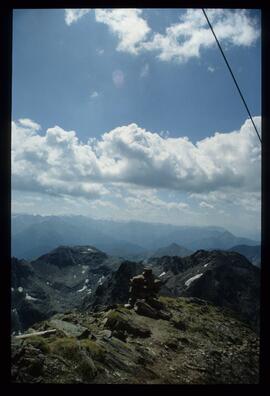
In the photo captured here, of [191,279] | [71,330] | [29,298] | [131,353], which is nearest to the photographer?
[131,353]

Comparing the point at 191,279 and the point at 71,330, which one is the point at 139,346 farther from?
the point at 191,279

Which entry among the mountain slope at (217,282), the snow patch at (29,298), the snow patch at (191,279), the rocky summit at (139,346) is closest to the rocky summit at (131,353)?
the rocky summit at (139,346)

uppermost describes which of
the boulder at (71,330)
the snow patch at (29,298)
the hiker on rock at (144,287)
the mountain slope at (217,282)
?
the boulder at (71,330)

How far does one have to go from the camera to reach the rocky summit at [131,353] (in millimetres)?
6715

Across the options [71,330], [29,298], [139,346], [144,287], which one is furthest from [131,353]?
[29,298]

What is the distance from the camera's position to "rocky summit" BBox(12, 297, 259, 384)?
6.71 m

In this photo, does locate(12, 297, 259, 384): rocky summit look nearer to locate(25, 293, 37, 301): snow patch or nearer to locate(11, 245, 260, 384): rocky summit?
locate(11, 245, 260, 384): rocky summit

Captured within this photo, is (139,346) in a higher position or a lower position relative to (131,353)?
lower

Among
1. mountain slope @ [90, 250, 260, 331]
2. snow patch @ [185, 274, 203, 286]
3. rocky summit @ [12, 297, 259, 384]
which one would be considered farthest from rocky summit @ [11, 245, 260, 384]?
snow patch @ [185, 274, 203, 286]

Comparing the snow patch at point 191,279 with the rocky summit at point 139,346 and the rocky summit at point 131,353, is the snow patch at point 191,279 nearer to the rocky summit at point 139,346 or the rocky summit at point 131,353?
the rocky summit at point 139,346

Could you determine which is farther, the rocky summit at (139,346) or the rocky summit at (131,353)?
the rocky summit at (139,346)

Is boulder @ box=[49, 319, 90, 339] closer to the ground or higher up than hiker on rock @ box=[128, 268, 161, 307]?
higher up

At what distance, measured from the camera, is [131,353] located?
10.6 m
